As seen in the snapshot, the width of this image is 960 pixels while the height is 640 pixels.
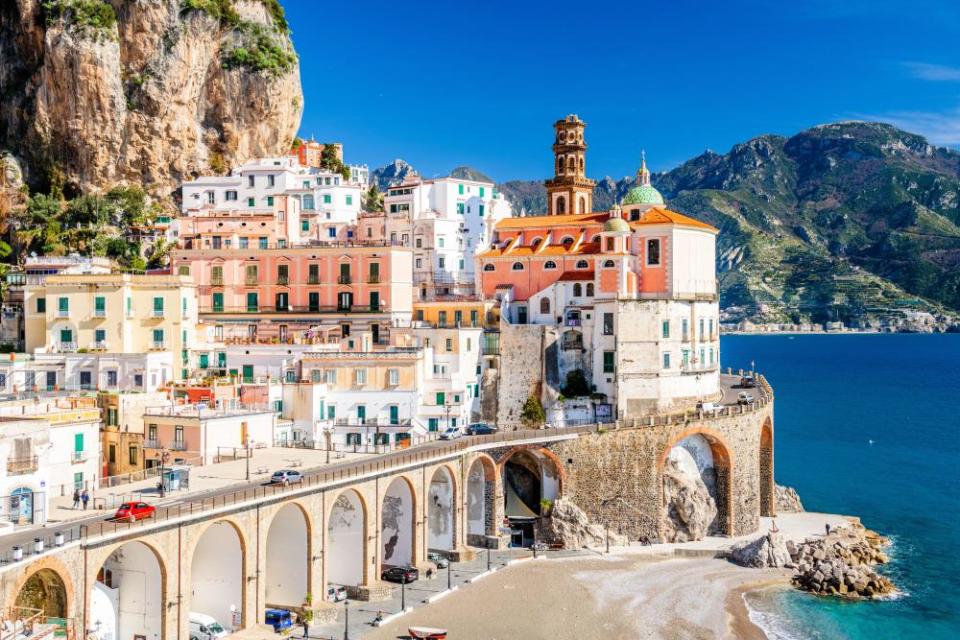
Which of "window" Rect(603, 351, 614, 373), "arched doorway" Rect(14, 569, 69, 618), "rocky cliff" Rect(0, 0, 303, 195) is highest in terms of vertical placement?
"rocky cliff" Rect(0, 0, 303, 195)

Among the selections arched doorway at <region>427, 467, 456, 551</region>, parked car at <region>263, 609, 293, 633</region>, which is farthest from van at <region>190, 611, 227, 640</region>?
arched doorway at <region>427, 467, 456, 551</region>

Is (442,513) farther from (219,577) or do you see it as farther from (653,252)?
(653,252)

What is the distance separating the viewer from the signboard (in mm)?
73000

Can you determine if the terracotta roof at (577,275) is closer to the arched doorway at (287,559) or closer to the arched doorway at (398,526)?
the arched doorway at (398,526)

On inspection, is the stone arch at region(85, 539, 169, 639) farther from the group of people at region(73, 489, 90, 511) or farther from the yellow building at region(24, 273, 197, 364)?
the yellow building at region(24, 273, 197, 364)

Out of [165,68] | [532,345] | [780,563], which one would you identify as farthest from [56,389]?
[780,563]

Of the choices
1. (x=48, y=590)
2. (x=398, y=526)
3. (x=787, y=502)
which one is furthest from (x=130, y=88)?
(x=787, y=502)

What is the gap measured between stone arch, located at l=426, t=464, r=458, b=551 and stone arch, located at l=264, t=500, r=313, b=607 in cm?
1297

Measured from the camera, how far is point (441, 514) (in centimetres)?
6122

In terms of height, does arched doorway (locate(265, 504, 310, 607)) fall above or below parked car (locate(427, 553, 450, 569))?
above

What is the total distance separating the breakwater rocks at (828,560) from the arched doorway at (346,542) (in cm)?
2713

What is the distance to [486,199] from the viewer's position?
92.7 metres

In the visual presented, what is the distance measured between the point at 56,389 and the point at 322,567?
24.7 meters

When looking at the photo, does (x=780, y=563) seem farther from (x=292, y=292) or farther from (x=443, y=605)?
(x=292, y=292)
